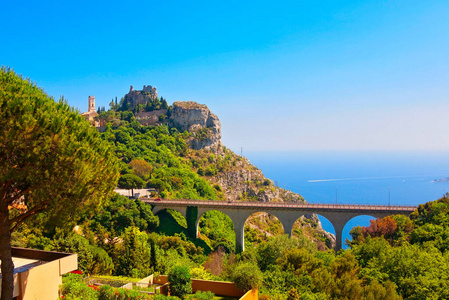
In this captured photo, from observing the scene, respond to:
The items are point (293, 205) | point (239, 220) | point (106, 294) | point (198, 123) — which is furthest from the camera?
point (198, 123)

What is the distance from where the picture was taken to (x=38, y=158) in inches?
380

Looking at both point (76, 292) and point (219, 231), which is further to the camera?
point (219, 231)

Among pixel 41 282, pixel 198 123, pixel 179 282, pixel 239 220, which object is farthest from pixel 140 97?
pixel 41 282

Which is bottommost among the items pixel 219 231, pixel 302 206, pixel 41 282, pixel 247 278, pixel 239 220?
pixel 219 231

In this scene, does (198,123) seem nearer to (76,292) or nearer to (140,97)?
(140,97)

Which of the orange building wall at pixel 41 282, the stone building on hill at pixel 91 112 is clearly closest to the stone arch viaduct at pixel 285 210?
the orange building wall at pixel 41 282

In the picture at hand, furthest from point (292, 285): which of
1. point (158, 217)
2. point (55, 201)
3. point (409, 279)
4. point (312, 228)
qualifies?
point (312, 228)

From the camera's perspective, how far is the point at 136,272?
22.7 metres

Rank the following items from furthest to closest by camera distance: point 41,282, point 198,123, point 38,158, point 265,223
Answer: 1. point 198,123
2. point 265,223
3. point 41,282
4. point 38,158

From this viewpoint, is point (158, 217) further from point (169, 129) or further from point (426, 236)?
point (169, 129)

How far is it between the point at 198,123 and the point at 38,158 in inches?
2865

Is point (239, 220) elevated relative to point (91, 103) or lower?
lower

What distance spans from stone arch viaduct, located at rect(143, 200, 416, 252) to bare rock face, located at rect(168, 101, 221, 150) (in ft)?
114

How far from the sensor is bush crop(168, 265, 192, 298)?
15.9 m
